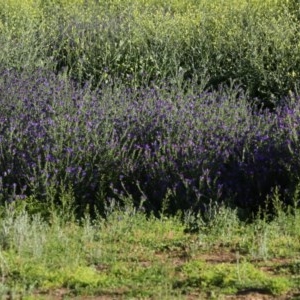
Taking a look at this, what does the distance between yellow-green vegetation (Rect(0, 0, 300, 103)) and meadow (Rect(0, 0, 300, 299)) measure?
0.10ft

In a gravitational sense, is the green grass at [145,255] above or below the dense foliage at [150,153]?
below

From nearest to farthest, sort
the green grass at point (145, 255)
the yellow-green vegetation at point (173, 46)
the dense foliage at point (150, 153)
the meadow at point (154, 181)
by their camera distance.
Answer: the green grass at point (145, 255)
the meadow at point (154, 181)
the dense foliage at point (150, 153)
the yellow-green vegetation at point (173, 46)

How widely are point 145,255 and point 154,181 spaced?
1070 millimetres

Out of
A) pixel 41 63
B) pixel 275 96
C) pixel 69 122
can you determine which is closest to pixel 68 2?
pixel 41 63

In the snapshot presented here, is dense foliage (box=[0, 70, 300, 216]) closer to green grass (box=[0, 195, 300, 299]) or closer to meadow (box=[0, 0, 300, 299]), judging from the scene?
meadow (box=[0, 0, 300, 299])

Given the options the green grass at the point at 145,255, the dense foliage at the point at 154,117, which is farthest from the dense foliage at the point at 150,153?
the green grass at the point at 145,255

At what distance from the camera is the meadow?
4.70 metres

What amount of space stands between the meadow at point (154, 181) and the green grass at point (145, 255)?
11mm

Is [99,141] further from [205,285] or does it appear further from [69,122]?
[205,285]

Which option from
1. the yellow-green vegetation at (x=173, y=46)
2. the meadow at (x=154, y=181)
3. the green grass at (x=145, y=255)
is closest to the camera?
the green grass at (x=145, y=255)

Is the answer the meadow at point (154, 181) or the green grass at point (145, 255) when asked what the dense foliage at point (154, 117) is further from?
the green grass at point (145, 255)

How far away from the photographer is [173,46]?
9.15 meters

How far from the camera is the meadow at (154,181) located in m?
4.70

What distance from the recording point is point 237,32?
9.08 meters
